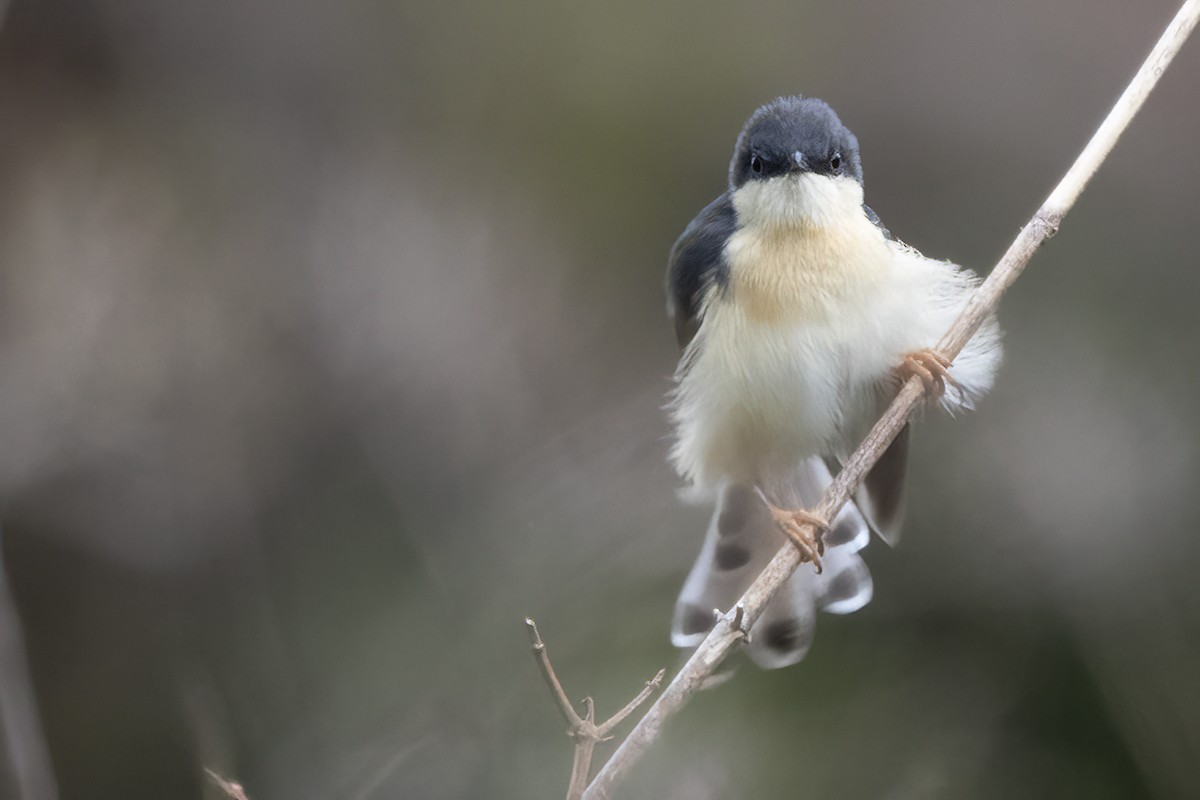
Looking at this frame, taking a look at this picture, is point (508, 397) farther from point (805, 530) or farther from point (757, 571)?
point (805, 530)

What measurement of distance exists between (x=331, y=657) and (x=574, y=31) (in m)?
2.47

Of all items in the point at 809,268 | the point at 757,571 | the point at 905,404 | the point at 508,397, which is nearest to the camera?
the point at 905,404

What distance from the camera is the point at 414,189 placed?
429cm

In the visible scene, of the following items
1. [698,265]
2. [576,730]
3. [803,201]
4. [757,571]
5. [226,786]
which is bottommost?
[757,571]

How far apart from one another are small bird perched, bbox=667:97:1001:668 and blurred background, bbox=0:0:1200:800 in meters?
0.34

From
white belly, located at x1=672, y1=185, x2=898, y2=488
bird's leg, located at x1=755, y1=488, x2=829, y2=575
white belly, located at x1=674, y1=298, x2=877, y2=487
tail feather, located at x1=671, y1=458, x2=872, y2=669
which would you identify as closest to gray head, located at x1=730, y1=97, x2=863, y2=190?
white belly, located at x1=672, y1=185, x2=898, y2=488

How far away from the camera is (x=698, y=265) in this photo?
2.64 metres

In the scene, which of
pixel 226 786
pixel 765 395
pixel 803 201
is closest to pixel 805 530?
pixel 765 395

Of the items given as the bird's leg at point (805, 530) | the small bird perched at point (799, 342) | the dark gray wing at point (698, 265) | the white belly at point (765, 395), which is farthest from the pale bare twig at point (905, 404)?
the dark gray wing at point (698, 265)

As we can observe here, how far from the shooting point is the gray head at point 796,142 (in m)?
2.33

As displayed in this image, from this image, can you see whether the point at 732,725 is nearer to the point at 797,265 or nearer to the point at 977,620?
the point at 977,620

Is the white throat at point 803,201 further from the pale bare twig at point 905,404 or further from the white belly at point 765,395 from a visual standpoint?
the pale bare twig at point 905,404

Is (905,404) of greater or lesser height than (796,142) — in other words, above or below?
below

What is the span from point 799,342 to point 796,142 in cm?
44
